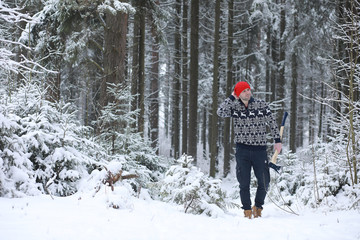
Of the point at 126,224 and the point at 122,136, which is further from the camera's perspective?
the point at 122,136

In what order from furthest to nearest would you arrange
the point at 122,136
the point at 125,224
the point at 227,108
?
1. the point at 122,136
2. the point at 227,108
3. the point at 125,224

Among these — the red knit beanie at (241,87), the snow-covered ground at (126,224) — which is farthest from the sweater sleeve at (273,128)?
the snow-covered ground at (126,224)

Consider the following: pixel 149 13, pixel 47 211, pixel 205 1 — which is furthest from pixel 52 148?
pixel 205 1

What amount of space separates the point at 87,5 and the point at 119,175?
5301 millimetres

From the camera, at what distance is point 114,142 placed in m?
7.31

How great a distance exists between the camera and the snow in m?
2.64

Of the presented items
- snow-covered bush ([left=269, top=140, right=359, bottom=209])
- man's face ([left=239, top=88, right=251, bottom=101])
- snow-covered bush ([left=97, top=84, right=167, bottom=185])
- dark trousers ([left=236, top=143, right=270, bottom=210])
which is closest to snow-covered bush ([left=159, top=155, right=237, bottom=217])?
dark trousers ([left=236, top=143, right=270, bottom=210])

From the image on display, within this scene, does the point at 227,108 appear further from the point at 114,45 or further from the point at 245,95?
the point at 114,45

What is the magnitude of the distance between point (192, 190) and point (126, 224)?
5.71 ft

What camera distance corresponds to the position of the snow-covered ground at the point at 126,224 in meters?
2.63

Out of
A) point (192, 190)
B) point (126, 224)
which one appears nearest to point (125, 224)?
point (126, 224)

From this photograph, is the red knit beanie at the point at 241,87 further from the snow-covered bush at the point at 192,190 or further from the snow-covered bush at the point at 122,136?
the snow-covered bush at the point at 122,136

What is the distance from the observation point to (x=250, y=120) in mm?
4930

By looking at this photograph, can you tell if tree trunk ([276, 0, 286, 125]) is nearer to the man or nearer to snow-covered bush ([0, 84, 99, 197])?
the man
